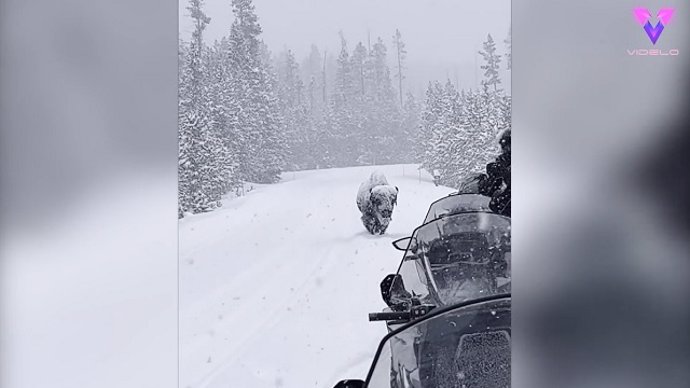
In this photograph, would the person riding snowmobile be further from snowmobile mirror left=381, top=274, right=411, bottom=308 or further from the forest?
snowmobile mirror left=381, top=274, right=411, bottom=308

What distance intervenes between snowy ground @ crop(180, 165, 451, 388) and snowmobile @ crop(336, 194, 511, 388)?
72 mm

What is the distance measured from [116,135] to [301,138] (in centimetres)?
67

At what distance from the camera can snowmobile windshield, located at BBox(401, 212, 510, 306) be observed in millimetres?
2148

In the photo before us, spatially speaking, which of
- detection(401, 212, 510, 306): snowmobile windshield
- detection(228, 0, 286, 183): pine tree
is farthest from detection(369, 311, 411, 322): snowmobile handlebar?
detection(228, 0, 286, 183): pine tree

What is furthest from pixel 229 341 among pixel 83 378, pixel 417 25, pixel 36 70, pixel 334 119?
pixel 417 25

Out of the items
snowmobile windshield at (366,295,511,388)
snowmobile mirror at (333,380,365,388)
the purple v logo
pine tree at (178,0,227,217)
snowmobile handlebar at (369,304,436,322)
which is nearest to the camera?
the purple v logo

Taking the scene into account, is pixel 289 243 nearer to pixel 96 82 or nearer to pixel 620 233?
pixel 96 82

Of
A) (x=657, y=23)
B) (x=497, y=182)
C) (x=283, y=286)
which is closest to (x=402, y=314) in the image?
(x=283, y=286)

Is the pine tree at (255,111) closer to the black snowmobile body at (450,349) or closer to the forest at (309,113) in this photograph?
the forest at (309,113)

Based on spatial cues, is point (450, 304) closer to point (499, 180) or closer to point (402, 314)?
point (402, 314)

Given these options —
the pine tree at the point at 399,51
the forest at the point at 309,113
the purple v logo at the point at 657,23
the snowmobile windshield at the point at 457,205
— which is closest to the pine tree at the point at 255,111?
the forest at the point at 309,113

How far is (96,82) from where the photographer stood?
174cm

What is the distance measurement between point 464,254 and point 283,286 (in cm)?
64

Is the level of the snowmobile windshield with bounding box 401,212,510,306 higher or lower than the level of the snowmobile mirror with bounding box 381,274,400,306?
higher
